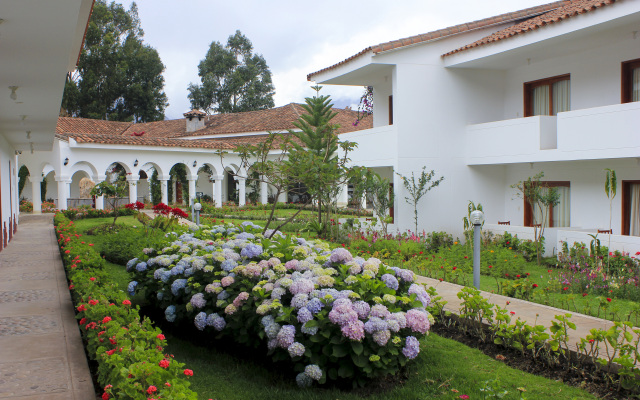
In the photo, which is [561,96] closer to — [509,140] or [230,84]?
[509,140]

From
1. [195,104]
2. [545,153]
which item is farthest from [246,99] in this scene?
[545,153]

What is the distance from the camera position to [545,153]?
1260 centimetres

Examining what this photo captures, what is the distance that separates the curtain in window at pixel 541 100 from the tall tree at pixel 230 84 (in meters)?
40.0

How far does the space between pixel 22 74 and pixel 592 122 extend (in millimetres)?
10924

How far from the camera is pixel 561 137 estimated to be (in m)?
12.2

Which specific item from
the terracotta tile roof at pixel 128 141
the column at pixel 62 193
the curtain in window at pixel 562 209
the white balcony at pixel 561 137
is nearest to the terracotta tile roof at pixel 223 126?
the terracotta tile roof at pixel 128 141

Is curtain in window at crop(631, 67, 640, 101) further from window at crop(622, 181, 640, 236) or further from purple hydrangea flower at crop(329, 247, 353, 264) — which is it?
purple hydrangea flower at crop(329, 247, 353, 264)

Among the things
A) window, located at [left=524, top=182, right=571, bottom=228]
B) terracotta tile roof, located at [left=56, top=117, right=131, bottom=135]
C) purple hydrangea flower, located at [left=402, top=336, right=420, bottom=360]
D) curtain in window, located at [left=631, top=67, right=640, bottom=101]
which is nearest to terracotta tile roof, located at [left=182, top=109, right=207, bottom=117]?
terracotta tile roof, located at [left=56, top=117, right=131, bottom=135]

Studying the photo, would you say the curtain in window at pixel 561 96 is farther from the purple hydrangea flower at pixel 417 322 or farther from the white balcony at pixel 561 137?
the purple hydrangea flower at pixel 417 322

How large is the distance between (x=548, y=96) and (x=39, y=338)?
13.0 meters

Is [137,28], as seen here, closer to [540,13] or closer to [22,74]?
[540,13]

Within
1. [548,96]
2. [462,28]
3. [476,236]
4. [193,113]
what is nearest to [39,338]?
[476,236]

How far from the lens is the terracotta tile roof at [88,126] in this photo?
116 ft

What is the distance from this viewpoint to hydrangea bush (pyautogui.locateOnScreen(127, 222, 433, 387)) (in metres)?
4.32
